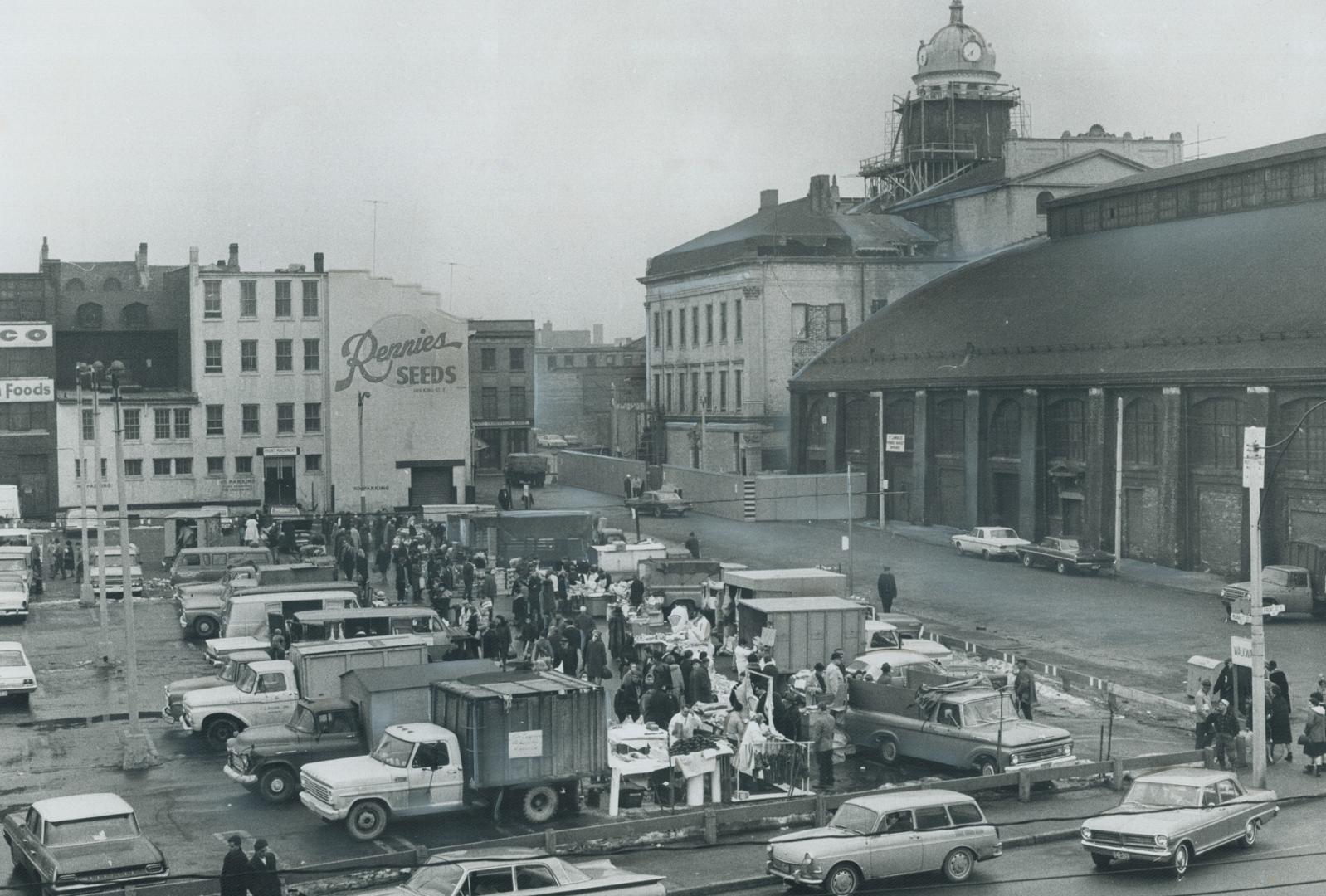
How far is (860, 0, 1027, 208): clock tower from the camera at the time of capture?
102 meters

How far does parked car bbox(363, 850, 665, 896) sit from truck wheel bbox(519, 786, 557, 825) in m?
4.91

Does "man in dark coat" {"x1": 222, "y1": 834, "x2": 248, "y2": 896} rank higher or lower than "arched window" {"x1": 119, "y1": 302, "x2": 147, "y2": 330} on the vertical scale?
lower

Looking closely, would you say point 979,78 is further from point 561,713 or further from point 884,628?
point 561,713

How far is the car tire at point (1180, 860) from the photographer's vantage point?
19.8m

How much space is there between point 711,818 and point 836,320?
221ft

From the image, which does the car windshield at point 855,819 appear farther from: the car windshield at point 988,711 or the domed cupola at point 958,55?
the domed cupola at point 958,55

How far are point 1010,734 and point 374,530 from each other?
122 feet

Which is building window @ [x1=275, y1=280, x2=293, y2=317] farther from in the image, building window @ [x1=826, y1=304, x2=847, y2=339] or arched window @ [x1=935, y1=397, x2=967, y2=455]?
arched window @ [x1=935, y1=397, x2=967, y2=455]

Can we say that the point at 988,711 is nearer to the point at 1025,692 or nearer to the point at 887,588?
the point at 1025,692

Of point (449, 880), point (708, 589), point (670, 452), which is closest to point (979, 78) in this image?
point (670, 452)

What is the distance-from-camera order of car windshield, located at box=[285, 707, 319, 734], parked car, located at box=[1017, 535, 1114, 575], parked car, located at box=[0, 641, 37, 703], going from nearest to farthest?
1. car windshield, located at box=[285, 707, 319, 734]
2. parked car, located at box=[0, 641, 37, 703]
3. parked car, located at box=[1017, 535, 1114, 575]

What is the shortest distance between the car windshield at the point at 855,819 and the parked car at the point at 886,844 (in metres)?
0.01

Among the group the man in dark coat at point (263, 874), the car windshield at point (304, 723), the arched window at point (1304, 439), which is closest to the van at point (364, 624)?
the car windshield at point (304, 723)

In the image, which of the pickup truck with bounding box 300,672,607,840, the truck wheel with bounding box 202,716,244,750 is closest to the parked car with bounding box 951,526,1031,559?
the truck wheel with bounding box 202,716,244,750
